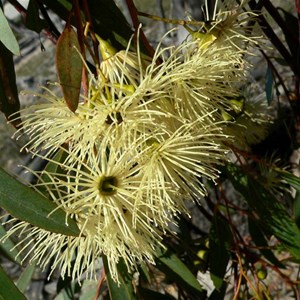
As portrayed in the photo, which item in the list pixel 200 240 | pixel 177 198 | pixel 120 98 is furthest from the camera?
pixel 200 240

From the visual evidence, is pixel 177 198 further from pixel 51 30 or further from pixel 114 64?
Answer: pixel 51 30

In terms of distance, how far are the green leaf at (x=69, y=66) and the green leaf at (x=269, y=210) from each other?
1.99 feet

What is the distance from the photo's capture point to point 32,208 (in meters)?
0.81

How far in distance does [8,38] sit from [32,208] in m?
0.26

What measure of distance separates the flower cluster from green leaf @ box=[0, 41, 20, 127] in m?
0.13

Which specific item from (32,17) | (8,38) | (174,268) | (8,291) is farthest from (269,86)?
(8,291)

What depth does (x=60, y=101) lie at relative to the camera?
2.73 feet

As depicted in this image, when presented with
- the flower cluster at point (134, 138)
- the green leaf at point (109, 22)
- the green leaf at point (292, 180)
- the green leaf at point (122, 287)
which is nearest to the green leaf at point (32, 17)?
the green leaf at point (109, 22)

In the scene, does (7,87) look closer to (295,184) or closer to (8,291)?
(8,291)

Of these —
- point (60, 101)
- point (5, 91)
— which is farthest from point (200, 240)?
point (60, 101)

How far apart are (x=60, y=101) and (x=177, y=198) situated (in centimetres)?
19

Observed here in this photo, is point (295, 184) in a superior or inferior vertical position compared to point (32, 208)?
inferior

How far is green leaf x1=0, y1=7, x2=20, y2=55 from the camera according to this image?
0.92 meters

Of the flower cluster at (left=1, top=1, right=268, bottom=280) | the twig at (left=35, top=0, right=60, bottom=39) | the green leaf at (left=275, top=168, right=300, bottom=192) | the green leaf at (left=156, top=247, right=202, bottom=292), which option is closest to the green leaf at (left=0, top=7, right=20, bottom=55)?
the flower cluster at (left=1, top=1, right=268, bottom=280)
